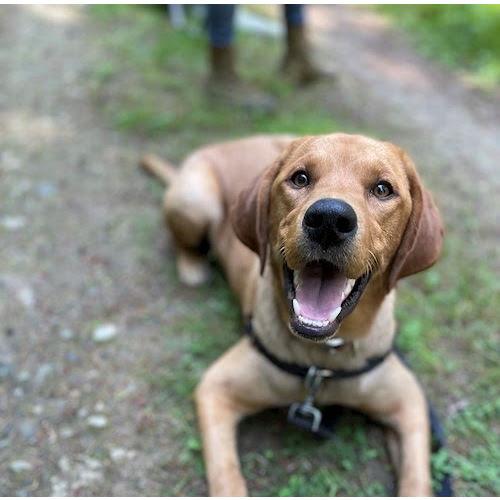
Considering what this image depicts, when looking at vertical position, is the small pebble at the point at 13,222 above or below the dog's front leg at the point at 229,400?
below

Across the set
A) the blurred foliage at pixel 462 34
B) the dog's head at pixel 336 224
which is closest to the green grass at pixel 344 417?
the dog's head at pixel 336 224

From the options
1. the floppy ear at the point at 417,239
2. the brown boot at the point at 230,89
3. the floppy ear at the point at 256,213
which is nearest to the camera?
the floppy ear at the point at 417,239

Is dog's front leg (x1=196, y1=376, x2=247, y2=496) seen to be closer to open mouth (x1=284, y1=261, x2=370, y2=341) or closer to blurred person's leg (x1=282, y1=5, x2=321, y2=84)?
open mouth (x1=284, y1=261, x2=370, y2=341)

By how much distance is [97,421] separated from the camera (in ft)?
11.0

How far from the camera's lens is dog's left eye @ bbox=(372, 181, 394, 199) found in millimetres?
2679

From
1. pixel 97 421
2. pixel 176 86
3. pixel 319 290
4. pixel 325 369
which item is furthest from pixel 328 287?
pixel 176 86

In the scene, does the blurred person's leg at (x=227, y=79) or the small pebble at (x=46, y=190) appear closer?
the small pebble at (x=46, y=190)

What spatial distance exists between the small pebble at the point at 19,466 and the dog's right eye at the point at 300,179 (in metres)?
1.87

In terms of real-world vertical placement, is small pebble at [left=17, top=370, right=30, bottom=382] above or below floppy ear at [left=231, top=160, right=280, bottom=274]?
below

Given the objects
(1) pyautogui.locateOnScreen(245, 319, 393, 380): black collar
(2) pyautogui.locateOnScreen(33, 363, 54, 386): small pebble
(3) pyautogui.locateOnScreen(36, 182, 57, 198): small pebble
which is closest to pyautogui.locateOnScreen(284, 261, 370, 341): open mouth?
(1) pyautogui.locateOnScreen(245, 319, 393, 380): black collar

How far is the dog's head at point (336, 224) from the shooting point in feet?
7.98

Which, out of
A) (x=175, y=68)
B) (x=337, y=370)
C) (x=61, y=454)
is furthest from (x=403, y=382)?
(x=175, y=68)

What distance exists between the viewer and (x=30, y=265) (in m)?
4.33

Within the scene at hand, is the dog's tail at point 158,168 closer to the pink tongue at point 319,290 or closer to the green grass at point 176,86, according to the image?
the green grass at point 176,86
